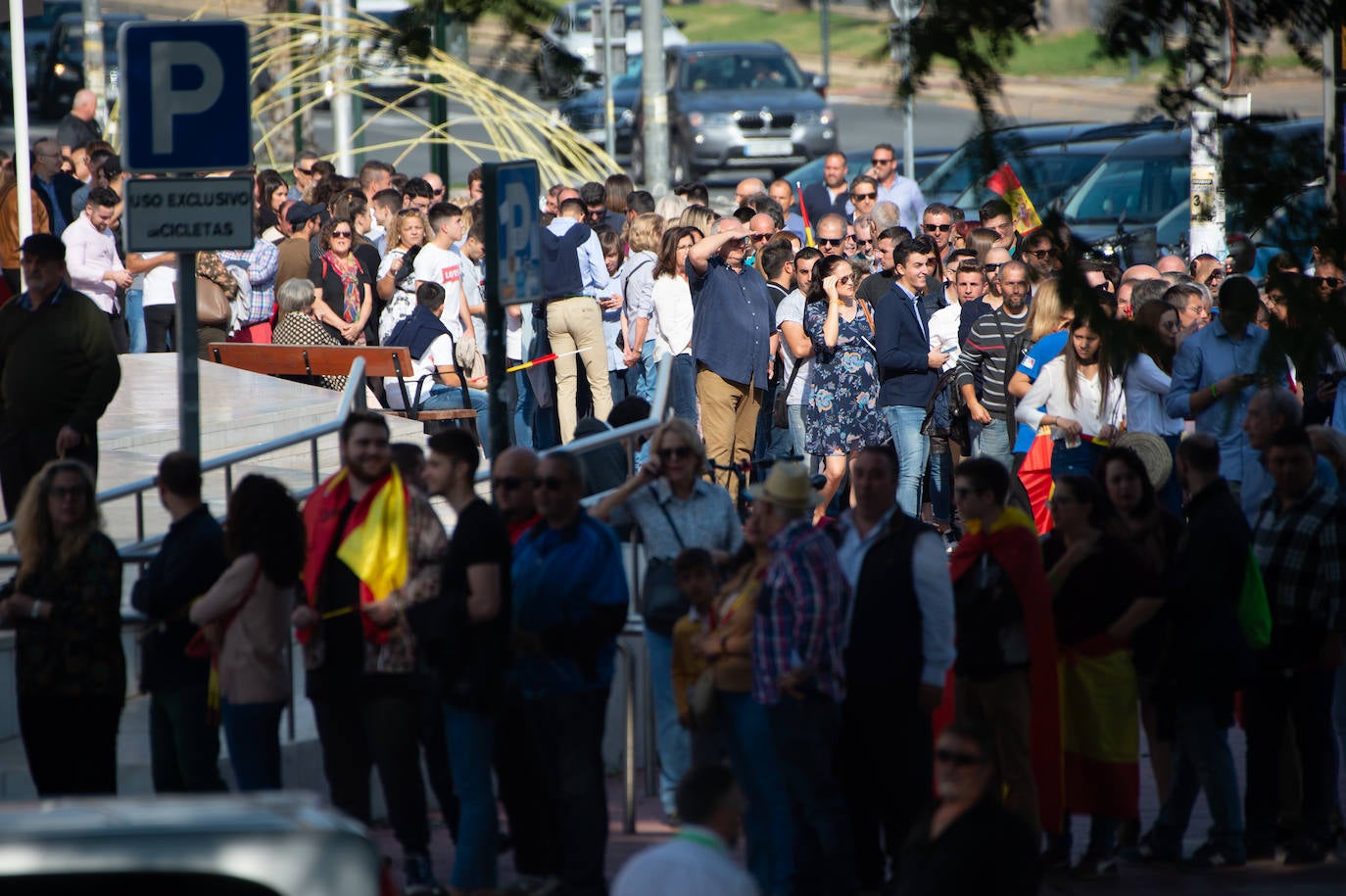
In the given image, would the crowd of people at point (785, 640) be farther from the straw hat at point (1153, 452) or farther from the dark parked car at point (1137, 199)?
the dark parked car at point (1137, 199)

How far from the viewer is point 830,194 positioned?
20484mm

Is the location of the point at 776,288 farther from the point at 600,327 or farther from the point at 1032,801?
the point at 1032,801

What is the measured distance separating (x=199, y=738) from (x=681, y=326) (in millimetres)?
7331

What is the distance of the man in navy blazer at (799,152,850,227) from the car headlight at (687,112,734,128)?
36.0 feet

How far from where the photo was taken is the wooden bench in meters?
13.8

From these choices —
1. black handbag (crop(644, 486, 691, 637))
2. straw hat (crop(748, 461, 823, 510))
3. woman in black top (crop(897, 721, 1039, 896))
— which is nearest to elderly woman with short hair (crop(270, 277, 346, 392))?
black handbag (crop(644, 486, 691, 637))

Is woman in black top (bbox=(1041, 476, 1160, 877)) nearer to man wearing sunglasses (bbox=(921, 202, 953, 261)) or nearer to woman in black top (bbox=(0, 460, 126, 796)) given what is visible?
woman in black top (bbox=(0, 460, 126, 796))

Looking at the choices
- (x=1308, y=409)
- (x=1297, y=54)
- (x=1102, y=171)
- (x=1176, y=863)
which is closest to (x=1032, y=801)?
(x=1176, y=863)

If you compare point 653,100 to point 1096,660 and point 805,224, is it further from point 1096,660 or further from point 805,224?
point 1096,660

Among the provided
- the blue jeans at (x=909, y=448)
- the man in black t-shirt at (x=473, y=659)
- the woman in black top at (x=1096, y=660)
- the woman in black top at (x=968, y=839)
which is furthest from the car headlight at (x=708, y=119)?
the woman in black top at (x=968, y=839)

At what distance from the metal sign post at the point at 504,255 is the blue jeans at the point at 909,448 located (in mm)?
5362

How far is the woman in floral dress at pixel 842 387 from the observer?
42.7 ft

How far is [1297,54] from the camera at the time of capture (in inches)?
259

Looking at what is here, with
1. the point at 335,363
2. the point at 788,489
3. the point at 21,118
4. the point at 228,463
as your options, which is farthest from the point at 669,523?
the point at 21,118
